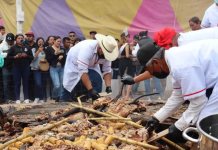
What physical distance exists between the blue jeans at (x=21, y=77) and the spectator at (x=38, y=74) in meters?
0.21

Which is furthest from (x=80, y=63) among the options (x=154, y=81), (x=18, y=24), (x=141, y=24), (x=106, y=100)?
(x=141, y=24)

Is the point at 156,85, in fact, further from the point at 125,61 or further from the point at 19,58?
the point at 19,58

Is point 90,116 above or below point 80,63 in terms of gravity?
below

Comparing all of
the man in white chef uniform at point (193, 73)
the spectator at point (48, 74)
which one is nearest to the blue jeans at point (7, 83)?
the spectator at point (48, 74)

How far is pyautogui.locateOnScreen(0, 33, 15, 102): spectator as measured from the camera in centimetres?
1196

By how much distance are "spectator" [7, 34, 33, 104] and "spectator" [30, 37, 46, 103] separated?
0.54 ft

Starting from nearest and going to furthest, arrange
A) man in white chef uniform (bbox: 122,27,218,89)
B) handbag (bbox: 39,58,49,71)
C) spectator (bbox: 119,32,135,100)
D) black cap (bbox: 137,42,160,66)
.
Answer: black cap (bbox: 137,42,160,66) < man in white chef uniform (bbox: 122,27,218,89) < handbag (bbox: 39,58,49,71) < spectator (bbox: 119,32,135,100)

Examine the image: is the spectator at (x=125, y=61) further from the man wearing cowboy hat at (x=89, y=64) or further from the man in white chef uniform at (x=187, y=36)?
the man in white chef uniform at (x=187, y=36)

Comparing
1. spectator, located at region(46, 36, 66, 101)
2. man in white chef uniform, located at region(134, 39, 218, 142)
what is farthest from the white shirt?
man in white chef uniform, located at region(134, 39, 218, 142)

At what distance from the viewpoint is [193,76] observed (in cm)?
455

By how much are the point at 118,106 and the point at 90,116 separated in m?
0.44

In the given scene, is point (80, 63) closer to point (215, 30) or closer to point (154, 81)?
point (215, 30)

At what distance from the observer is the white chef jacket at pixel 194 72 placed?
4574 mm

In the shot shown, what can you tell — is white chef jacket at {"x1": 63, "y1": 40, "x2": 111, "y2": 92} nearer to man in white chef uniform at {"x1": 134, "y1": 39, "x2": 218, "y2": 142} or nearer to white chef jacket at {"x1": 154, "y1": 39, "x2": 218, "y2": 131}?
man in white chef uniform at {"x1": 134, "y1": 39, "x2": 218, "y2": 142}
